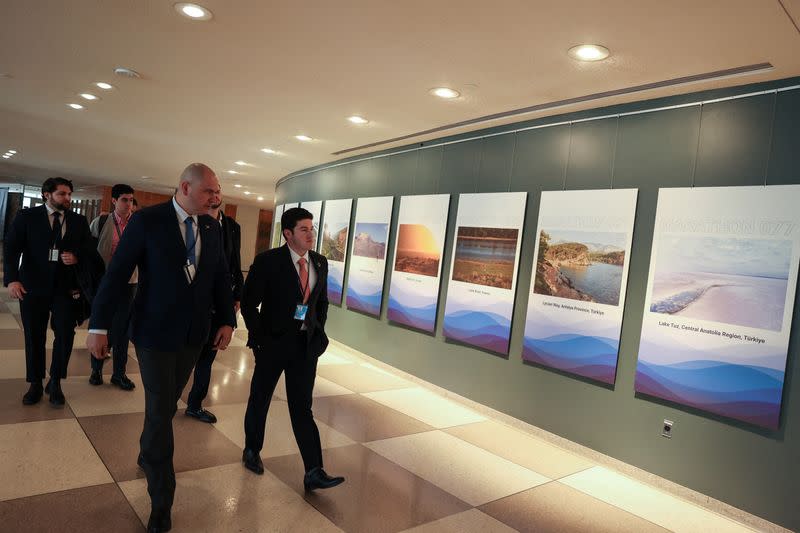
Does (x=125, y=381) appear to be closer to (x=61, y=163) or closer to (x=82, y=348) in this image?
(x=82, y=348)

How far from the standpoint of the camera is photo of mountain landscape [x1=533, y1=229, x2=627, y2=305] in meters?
4.79

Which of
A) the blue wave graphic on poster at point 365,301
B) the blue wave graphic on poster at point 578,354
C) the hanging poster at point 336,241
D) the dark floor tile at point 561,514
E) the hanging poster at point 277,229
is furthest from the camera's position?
the hanging poster at point 277,229

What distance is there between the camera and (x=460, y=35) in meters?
3.92

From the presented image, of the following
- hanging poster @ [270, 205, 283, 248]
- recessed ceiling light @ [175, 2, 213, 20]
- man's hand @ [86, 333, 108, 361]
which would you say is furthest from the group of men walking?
hanging poster @ [270, 205, 283, 248]

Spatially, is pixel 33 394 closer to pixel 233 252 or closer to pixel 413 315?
pixel 233 252

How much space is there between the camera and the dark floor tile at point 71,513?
102 inches

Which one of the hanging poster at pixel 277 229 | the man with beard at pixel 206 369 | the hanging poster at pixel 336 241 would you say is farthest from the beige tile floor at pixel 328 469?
the hanging poster at pixel 277 229

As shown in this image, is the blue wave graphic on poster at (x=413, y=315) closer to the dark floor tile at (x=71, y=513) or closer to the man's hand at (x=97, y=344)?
the dark floor tile at (x=71, y=513)

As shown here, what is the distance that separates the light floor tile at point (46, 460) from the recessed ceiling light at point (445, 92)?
4309 mm

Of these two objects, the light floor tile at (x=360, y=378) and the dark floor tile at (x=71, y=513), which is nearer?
the dark floor tile at (x=71, y=513)

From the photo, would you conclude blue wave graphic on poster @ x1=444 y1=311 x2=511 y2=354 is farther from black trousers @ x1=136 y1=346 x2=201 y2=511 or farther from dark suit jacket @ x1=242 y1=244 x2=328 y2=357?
black trousers @ x1=136 y1=346 x2=201 y2=511

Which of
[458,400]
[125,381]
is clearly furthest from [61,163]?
[458,400]

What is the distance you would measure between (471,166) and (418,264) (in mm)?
1547

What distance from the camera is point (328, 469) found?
377 centimetres
